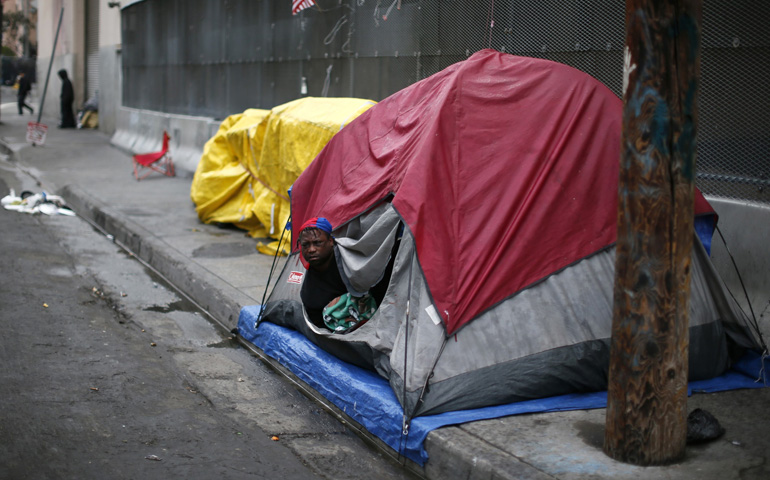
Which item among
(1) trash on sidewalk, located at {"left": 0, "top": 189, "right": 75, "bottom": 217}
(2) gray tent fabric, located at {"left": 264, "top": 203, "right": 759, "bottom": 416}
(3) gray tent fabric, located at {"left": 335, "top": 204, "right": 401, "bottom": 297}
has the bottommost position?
(1) trash on sidewalk, located at {"left": 0, "top": 189, "right": 75, "bottom": 217}

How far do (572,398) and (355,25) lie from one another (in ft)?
23.7

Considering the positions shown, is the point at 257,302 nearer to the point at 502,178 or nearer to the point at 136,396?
the point at 136,396

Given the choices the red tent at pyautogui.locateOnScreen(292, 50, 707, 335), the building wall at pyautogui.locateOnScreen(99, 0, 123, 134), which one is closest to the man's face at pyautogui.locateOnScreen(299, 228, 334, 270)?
the red tent at pyautogui.locateOnScreen(292, 50, 707, 335)

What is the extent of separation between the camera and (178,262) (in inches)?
346

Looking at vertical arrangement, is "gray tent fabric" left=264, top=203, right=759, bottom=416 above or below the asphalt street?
above

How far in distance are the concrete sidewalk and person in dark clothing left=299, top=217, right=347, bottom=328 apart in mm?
1607

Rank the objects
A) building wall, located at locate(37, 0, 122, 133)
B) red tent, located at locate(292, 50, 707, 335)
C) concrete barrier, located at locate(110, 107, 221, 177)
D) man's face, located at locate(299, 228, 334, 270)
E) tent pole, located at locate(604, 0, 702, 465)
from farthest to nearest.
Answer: building wall, located at locate(37, 0, 122, 133), concrete barrier, located at locate(110, 107, 221, 177), man's face, located at locate(299, 228, 334, 270), red tent, located at locate(292, 50, 707, 335), tent pole, located at locate(604, 0, 702, 465)

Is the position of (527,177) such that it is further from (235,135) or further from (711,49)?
(235,135)

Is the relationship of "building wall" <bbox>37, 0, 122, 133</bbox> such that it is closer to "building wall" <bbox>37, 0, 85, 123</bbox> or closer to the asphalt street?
"building wall" <bbox>37, 0, 85, 123</bbox>

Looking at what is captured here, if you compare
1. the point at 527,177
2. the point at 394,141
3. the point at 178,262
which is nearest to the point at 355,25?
the point at 178,262

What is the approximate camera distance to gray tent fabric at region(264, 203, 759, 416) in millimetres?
4645

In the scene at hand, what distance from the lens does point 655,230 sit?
3814 mm

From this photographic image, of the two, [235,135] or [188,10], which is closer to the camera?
[235,135]

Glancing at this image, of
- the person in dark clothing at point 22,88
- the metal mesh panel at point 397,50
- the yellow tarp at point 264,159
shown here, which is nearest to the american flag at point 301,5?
the metal mesh panel at point 397,50
